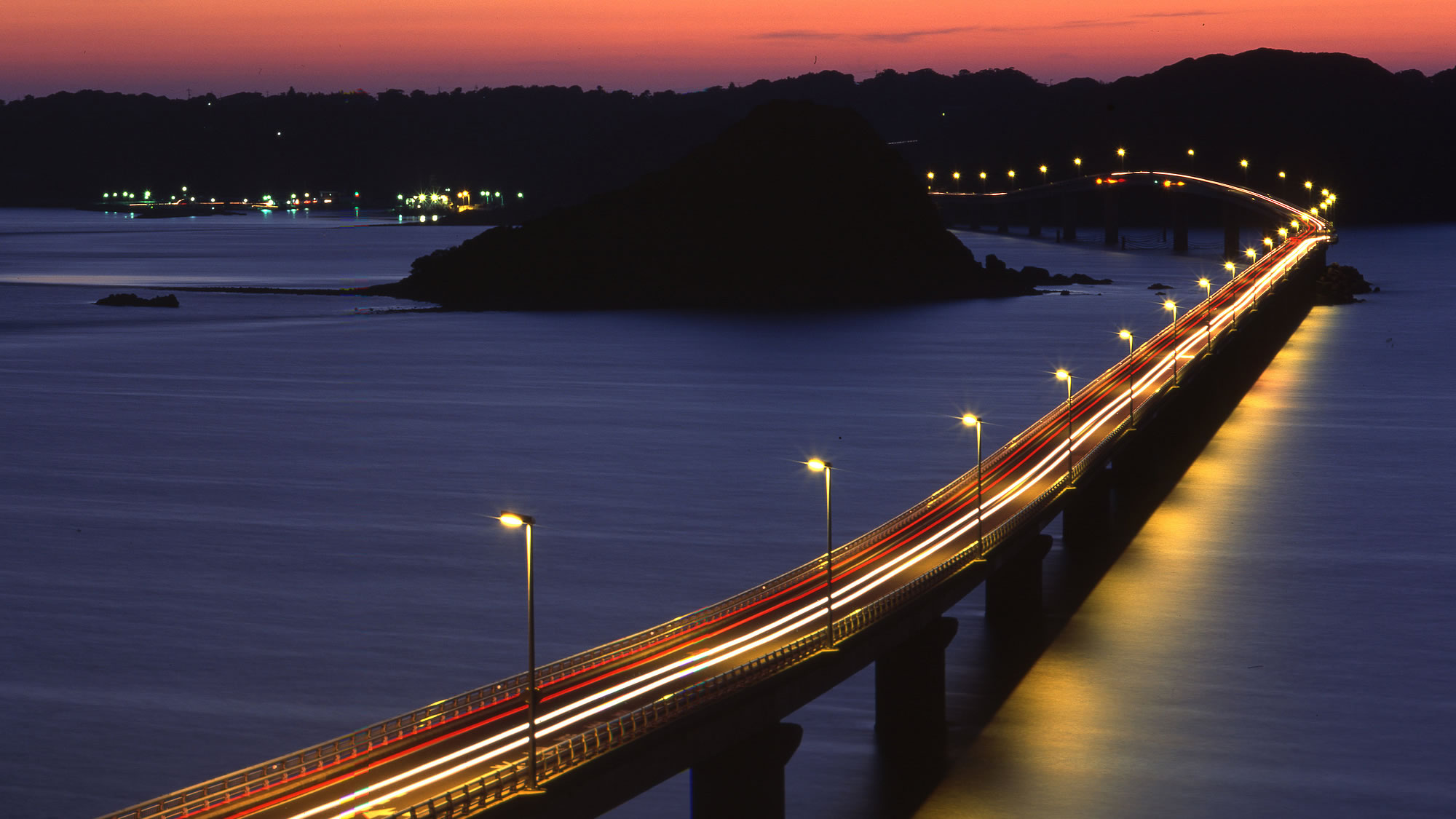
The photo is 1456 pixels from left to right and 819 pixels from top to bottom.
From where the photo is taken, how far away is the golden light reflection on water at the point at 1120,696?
120 ft

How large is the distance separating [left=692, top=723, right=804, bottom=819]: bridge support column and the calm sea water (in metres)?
7.57

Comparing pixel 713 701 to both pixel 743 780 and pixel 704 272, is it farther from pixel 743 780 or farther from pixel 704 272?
pixel 704 272

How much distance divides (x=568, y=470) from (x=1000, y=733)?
144ft

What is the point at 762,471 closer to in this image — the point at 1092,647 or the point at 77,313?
the point at 1092,647

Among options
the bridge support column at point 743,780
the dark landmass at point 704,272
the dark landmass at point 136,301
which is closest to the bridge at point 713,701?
the bridge support column at point 743,780

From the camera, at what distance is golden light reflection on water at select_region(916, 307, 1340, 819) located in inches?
1439

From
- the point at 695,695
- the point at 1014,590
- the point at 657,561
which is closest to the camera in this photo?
the point at 695,695

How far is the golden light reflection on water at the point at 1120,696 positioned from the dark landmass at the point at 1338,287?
11469 centimetres

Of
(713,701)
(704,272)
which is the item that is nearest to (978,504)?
(713,701)

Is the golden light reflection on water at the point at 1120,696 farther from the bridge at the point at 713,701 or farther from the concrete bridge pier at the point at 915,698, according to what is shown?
the bridge at the point at 713,701

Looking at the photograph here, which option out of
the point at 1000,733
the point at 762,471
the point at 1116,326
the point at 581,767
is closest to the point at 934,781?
the point at 1000,733

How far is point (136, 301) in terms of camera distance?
7377 inches

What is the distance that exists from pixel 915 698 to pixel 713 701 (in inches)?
423

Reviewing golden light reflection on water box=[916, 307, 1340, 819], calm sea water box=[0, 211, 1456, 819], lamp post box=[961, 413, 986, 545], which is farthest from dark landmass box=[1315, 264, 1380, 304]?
lamp post box=[961, 413, 986, 545]
